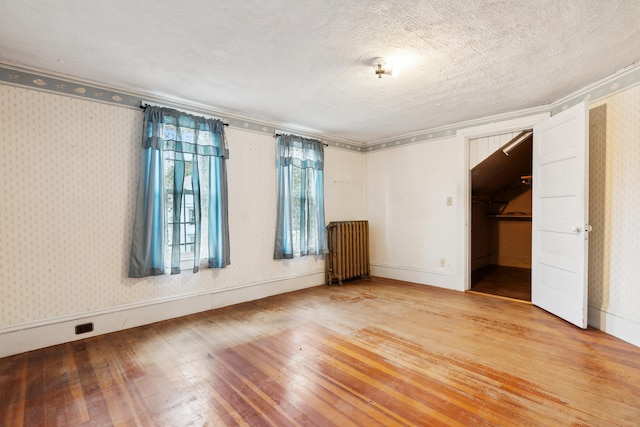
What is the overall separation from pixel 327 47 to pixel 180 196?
215 cm

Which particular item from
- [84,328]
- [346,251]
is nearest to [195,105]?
[84,328]

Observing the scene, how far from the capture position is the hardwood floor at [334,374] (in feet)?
5.62

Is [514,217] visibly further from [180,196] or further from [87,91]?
[87,91]

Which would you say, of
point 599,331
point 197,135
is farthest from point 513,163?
point 197,135

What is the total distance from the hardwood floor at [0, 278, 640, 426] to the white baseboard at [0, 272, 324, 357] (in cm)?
11

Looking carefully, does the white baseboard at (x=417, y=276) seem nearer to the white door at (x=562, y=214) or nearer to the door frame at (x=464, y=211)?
the door frame at (x=464, y=211)

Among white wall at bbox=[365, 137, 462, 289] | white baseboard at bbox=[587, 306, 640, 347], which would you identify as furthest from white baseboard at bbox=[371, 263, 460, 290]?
white baseboard at bbox=[587, 306, 640, 347]

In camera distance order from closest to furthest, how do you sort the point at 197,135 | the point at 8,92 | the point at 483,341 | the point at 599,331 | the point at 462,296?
the point at 8,92, the point at 483,341, the point at 599,331, the point at 197,135, the point at 462,296

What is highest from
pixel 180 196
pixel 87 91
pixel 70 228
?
pixel 87 91

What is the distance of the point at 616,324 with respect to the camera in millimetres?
2752

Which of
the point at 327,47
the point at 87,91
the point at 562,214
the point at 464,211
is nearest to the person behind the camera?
the point at 327,47

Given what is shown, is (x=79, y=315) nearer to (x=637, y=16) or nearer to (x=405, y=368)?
(x=405, y=368)

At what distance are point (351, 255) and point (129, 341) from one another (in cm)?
323

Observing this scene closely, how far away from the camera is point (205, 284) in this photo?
3592mm
